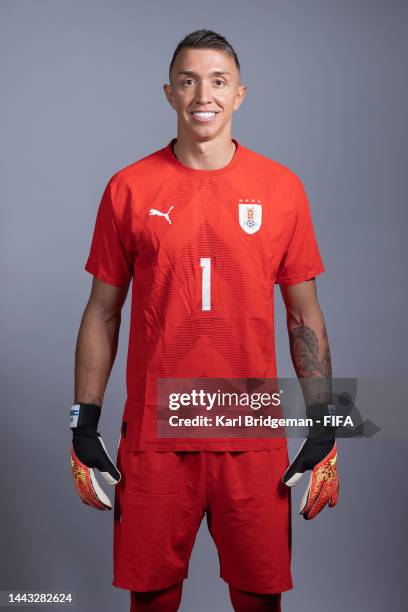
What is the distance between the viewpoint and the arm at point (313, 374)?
8.84 ft

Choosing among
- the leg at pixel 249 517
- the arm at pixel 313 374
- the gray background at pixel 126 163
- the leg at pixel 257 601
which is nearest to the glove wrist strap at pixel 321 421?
the arm at pixel 313 374

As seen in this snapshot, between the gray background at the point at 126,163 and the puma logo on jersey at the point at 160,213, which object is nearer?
the puma logo on jersey at the point at 160,213

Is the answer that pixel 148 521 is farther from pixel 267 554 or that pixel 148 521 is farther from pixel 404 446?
pixel 404 446

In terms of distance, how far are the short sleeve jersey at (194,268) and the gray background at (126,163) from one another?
103 cm

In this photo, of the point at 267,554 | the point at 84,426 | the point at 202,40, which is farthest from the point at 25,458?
the point at 202,40

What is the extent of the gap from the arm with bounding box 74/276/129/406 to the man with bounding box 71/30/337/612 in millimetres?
39

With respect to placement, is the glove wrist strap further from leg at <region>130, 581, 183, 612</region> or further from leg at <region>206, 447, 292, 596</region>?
leg at <region>130, 581, 183, 612</region>

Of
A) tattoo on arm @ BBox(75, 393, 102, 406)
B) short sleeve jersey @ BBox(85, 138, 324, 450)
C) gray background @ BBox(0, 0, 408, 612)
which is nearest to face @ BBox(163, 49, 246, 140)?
short sleeve jersey @ BBox(85, 138, 324, 450)

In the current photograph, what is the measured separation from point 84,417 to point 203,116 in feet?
2.66

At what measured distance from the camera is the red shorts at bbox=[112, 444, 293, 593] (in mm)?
2631

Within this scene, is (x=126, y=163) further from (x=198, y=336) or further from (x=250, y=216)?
(x=198, y=336)

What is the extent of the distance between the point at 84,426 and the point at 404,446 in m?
1.57

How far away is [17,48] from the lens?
368 cm

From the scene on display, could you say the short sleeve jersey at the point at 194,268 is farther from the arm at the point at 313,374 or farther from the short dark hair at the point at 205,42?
the short dark hair at the point at 205,42
